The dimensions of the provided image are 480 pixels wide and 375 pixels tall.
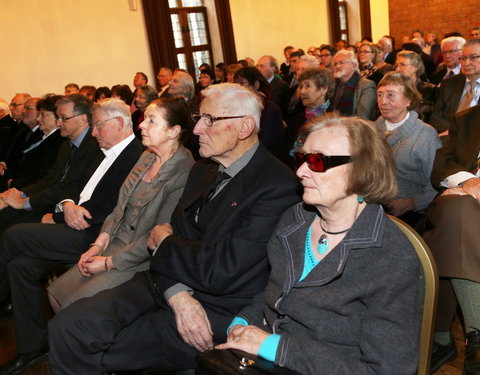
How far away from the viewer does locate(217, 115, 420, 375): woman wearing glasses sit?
1407mm

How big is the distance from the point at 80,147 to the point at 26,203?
642 mm

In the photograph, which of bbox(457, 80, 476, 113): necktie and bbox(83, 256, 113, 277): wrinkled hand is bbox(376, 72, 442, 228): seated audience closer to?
bbox(457, 80, 476, 113): necktie

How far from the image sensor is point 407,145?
3.01 metres

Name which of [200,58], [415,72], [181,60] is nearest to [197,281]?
[415,72]

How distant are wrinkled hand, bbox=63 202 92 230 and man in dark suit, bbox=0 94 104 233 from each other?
0.33 metres

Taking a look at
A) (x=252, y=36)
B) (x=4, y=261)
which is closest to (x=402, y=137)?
(x=4, y=261)

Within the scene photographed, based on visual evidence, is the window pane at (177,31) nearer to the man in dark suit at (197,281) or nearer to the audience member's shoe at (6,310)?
the audience member's shoe at (6,310)

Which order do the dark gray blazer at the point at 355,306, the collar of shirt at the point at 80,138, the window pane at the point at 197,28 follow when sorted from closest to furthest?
the dark gray blazer at the point at 355,306
the collar of shirt at the point at 80,138
the window pane at the point at 197,28

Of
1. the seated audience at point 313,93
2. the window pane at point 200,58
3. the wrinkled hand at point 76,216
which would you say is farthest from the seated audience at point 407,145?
the window pane at point 200,58

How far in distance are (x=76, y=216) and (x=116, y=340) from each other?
4.08 feet

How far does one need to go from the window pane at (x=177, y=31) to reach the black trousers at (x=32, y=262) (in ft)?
27.5

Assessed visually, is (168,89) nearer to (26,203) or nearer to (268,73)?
(268,73)

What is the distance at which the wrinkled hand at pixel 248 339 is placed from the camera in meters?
1.58

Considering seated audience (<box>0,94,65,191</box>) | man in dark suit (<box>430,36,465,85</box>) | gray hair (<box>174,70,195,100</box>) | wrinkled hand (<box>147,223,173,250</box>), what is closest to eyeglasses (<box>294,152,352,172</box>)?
wrinkled hand (<box>147,223,173,250</box>)
